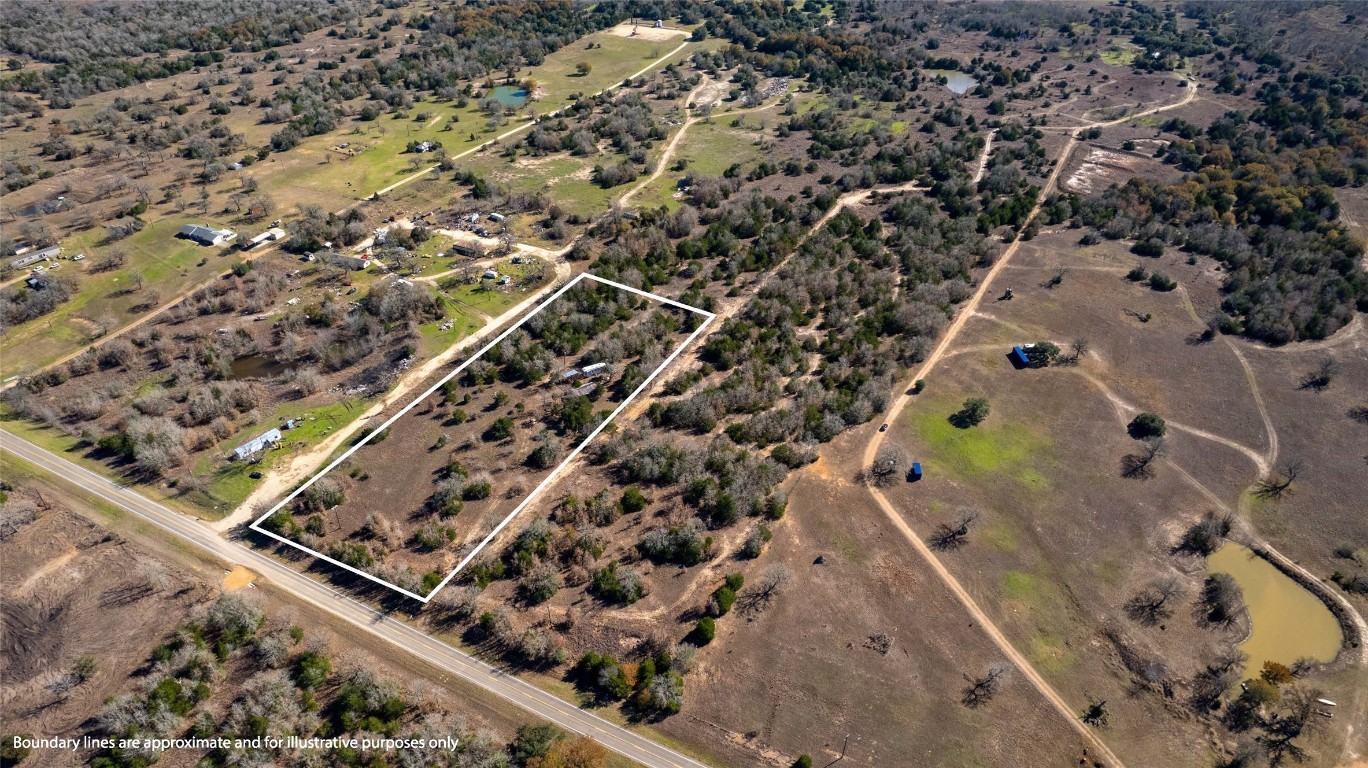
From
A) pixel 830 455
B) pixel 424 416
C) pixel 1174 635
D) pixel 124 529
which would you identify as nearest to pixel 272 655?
pixel 124 529

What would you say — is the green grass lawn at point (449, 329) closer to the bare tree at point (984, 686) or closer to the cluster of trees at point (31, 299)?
the cluster of trees at point (31, 299)

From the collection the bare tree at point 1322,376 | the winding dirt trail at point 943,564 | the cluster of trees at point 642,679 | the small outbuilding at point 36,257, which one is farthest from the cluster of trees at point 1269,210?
the small outbuilding at point 36,257

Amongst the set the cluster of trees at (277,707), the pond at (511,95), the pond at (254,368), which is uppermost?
the pond at (511,95)

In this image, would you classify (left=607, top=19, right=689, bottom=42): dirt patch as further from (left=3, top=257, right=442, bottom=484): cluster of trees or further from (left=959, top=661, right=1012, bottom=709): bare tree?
(left=959, top=661, right=1012, bottom=709): bare tree

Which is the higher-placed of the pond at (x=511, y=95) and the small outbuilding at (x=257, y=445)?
the pond at (x=511, y=95)

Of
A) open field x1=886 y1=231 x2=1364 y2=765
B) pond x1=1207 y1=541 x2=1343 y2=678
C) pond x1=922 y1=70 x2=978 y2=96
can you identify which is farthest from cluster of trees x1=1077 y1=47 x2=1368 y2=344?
pond x1=922 y1=70 x2=978 y2=96
